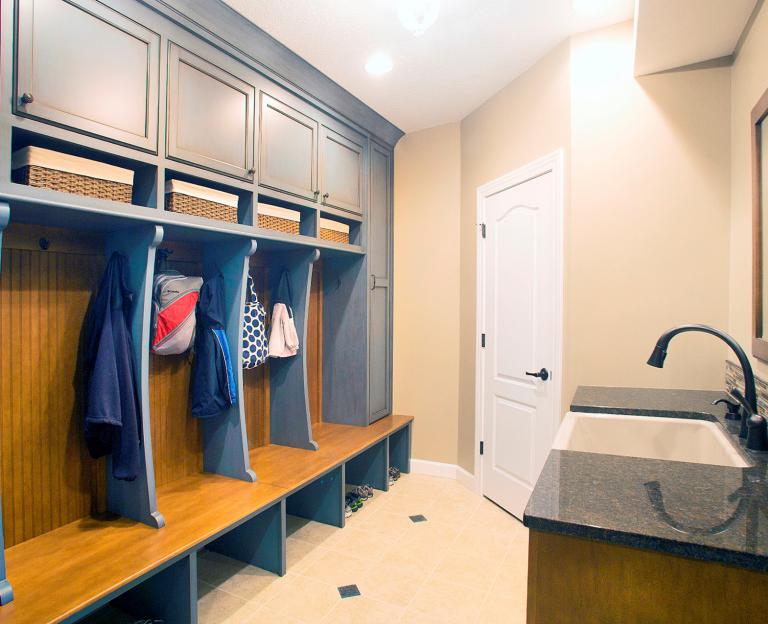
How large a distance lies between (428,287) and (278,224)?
1.53 meters

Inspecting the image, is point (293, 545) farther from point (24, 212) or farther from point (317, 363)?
point (24, 212)

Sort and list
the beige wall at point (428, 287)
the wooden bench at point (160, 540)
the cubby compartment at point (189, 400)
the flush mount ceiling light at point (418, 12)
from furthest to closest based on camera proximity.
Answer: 1. the beige wall at point (428, 287)
2. the cubby compartment at point (189, 400)
3. the flush mount ceiling light at point (418, 12)
4. the wooden bench at point (160, 540)

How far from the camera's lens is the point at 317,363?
3.67m

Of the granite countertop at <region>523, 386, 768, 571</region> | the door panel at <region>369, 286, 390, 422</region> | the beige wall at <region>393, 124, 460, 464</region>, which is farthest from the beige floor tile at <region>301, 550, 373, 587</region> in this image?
the granite countertop at <region>523, 386, 768, 571</region>

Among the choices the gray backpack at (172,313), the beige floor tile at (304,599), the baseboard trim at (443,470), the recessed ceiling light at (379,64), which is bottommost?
the beige floor tile at (304,599)

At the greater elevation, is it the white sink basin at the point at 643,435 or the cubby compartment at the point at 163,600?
the white sink basin at the point at 643,435

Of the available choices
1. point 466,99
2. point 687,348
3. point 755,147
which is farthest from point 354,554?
point 466,99

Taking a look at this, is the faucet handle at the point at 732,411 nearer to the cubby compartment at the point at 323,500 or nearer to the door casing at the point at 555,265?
the door casing at the point at 555,265

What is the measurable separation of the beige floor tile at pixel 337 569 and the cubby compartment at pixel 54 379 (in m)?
0.88

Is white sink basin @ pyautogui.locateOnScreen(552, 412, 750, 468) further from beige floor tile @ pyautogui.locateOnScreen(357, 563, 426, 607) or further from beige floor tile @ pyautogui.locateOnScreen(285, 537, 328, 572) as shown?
beige floor tile @ pyautogui.locateOnScreen(285, 537, 328, 572)

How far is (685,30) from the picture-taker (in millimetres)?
2006

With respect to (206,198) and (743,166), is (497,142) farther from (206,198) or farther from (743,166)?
(206,198)

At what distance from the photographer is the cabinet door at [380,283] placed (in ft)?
11.9

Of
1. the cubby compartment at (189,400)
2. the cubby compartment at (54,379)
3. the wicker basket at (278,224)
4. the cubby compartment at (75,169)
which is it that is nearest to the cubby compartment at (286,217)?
the wicker basket at (278,224)
